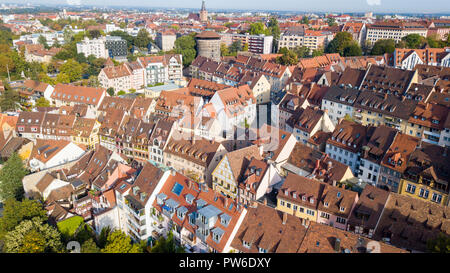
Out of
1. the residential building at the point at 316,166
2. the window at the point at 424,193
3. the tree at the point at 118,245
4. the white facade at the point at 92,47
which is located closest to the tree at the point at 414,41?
the residential building at the point at 316,166

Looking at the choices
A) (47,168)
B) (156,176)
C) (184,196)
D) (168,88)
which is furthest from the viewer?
(168,88)

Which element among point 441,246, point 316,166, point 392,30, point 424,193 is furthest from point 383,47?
point 441,246

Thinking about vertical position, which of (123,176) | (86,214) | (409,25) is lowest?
(86,214)

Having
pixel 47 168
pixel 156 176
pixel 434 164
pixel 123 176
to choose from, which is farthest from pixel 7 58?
pixel 434 164

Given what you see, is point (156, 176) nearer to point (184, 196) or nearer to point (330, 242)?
point (184, 196)

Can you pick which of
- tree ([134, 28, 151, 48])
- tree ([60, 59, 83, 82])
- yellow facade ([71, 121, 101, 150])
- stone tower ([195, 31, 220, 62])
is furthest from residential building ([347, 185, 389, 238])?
tree ([134, 28, 151, 48])

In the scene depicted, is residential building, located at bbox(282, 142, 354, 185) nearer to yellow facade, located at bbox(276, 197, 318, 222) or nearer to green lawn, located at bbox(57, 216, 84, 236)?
yellow facade, located at bbox(276, 197, 318, 222)

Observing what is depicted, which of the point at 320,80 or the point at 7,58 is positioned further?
the point at 7,58
